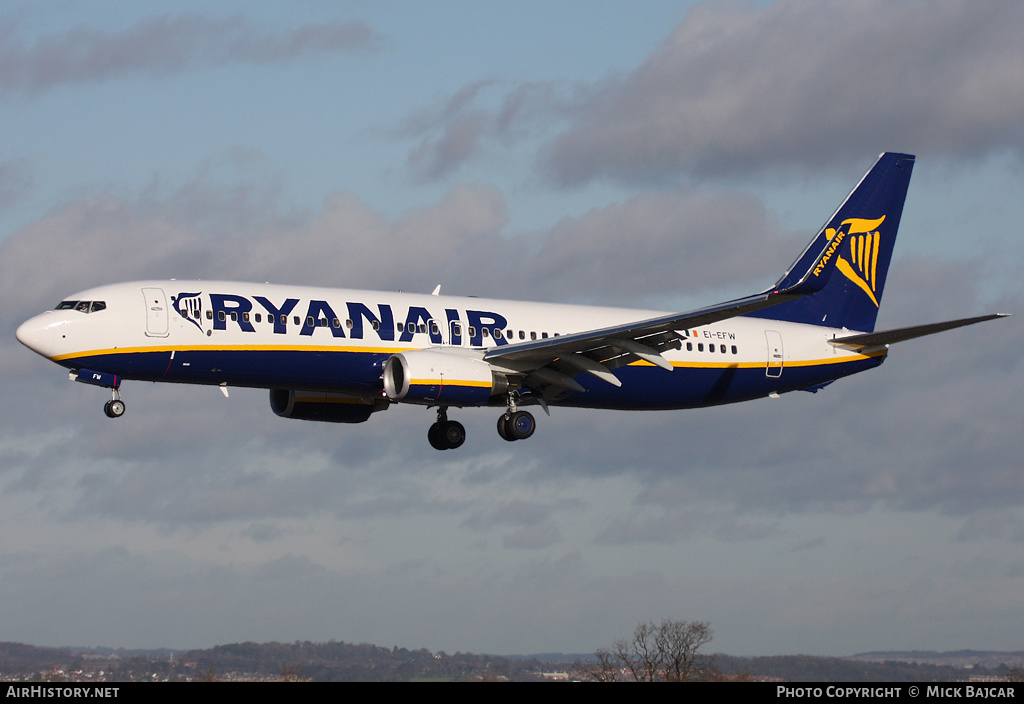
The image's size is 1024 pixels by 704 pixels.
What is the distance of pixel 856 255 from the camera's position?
59.8 meters

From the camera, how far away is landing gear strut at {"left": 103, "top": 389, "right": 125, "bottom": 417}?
1743 inches

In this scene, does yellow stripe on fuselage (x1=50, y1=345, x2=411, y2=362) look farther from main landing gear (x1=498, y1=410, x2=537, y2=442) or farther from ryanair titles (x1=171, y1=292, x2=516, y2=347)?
main landing gear (x1=498, y1=410, x2=537, y2=442)

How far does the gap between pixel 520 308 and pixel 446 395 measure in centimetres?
670

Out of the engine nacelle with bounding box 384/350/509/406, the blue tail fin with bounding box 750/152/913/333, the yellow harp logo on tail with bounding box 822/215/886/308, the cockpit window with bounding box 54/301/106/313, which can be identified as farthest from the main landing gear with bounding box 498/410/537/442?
the yellow harp logo on tail with bounding box 822/215/886/308

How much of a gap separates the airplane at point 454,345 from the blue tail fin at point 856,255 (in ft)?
0.36

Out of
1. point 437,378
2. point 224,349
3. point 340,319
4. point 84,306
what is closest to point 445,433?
point 437,378

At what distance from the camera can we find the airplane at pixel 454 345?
43.8 m

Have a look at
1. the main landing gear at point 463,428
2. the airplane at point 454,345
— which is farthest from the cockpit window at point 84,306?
the main landing gear at point 463,428

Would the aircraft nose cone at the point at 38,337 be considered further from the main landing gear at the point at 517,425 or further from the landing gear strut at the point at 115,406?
the main landing gear at the point at 517,425

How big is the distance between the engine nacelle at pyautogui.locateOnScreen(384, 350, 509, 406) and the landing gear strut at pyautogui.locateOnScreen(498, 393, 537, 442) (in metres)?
1.95

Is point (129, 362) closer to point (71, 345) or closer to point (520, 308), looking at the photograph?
point (71, 345)

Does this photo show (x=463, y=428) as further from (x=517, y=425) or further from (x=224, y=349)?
(x=224, y=349)

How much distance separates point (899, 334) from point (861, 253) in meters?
8.09
